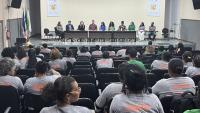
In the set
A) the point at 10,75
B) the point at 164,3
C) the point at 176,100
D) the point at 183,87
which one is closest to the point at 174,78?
the point at 183,87

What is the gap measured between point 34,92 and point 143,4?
58.8ft

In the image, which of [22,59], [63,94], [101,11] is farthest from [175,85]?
[101,11]

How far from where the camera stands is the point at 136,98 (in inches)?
100

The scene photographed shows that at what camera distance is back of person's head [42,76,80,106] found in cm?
230

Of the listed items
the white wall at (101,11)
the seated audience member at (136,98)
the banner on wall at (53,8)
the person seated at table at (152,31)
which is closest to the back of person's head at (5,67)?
the seated audience member at (136,98)

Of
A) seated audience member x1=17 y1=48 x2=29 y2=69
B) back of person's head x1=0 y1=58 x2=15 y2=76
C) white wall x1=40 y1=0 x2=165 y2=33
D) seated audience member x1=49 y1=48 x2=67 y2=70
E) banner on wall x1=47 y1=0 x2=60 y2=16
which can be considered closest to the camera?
back of person's head x1=0 y1=58 x2=15 y2=76

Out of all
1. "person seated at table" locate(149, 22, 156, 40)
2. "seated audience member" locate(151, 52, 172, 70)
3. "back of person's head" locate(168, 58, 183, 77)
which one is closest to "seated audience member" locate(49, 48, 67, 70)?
"seated audience member" locate(151, 52, 172, 70)

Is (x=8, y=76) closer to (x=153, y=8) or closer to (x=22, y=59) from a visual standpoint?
(x=22, y=59)

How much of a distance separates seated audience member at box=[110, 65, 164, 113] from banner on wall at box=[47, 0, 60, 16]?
1868 cm

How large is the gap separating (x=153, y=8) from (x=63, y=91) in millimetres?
19581

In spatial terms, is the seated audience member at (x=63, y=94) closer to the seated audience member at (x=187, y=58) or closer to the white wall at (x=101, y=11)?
the seated audience member at (x=187, y=58)

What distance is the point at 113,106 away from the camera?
104 inches

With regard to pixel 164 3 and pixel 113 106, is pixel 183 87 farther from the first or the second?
pixel 164 3

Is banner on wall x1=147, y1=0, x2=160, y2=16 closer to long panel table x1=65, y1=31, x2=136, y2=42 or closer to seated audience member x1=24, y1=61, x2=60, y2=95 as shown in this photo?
long panel table x1=65, y1=31, x2=136, y2=42
